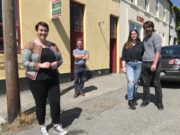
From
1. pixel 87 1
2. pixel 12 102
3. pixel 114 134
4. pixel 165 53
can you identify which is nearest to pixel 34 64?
pixel 12 102

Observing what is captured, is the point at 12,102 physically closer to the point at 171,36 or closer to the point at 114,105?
the point at 114,105

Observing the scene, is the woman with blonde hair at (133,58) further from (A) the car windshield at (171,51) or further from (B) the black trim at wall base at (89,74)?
(B) the black trim at wall base at (89,74)

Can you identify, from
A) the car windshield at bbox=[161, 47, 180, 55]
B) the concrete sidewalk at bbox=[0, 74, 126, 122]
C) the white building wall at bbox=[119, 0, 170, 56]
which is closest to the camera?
the concrete sidewalk at bbox=[0, 74, 126, 122]

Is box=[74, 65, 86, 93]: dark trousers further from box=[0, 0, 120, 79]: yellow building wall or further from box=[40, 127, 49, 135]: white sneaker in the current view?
box=[40, 127, 49, 135]: white sneaker

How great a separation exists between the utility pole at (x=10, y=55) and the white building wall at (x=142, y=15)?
9641mm

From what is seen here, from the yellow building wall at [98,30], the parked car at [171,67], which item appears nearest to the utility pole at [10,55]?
the parked car at [171,67]

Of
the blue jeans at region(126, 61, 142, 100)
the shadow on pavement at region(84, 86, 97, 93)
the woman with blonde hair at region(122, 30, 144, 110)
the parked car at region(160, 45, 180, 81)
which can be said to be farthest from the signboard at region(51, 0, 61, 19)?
the parked car at region(160, 45, 180, 81)

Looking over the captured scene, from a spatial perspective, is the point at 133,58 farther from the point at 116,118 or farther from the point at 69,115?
the point at 69,115

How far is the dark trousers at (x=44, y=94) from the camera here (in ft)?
13.6

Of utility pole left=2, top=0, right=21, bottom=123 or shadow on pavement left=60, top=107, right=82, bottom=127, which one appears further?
shadow on pavement left=60, top=107, right=82, bottom=127

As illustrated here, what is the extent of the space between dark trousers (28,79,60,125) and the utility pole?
722 millimetres

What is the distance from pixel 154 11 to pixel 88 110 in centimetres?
1707

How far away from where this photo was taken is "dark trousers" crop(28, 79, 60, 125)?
4.14m

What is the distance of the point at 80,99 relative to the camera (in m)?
6.91
